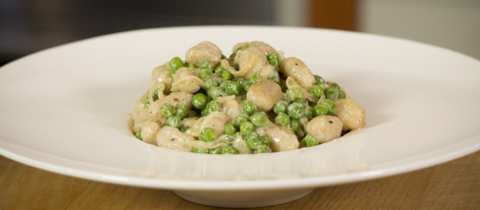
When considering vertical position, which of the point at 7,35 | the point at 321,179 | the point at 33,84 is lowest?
the point at 7,35

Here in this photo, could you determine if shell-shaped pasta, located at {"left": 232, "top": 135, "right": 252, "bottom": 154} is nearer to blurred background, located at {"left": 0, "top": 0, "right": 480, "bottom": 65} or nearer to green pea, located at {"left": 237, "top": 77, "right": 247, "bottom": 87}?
green pea, located at {"left": 237, "top": 77, "right": 247, "bottom": 87}

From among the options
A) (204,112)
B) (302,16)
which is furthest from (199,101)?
(302,16)

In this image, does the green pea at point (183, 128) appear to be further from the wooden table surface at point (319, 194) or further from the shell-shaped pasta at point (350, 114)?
the shell-shaped pasta at point (350, 114)

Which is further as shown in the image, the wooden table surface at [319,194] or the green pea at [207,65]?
the green pea at [207,65]

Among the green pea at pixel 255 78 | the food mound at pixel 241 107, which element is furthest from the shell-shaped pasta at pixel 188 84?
the green pea at pixel 255 78

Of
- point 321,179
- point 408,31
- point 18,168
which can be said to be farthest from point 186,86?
point 408,31

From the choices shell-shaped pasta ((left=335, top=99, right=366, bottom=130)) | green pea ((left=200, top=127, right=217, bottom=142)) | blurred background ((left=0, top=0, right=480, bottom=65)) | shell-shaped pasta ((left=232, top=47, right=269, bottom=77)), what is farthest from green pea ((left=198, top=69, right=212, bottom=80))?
blurred background ((left=0, top=0, right=480, bottom=65))

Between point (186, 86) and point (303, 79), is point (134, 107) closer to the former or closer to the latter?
point (186, 86)
